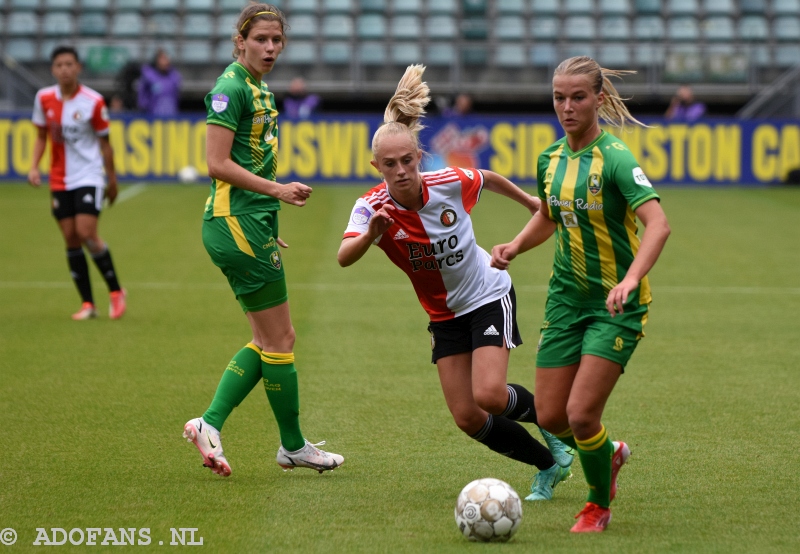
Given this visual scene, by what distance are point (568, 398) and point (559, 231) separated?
66cm

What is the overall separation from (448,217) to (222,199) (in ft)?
3.42

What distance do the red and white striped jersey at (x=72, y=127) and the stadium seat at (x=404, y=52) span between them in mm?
16034

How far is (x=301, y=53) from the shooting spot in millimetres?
24609

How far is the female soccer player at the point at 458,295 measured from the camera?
4.61 m

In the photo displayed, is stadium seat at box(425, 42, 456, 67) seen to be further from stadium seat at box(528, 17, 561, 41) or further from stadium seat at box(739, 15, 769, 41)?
stadium seat at box(739, 15, 769, 41)

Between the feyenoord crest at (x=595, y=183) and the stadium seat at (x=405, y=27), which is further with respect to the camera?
the stadium seat at (x=405, y=27)

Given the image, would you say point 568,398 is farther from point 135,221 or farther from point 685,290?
point 135,221

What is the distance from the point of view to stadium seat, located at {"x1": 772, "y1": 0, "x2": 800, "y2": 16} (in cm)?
2553

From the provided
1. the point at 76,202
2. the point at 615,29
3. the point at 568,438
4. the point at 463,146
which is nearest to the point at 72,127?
the point at 76,202

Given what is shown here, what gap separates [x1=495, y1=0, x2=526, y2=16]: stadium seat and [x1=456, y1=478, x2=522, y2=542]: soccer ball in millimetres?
22682

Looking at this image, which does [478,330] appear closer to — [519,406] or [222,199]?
[519,406]

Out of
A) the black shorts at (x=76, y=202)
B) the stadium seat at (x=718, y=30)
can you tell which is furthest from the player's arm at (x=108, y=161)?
the stadium seat at (x=718, y=30)

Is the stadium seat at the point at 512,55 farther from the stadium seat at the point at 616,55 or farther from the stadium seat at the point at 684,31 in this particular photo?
the stadium seat at the point at 684,31

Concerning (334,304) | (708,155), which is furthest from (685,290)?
(708,155)
